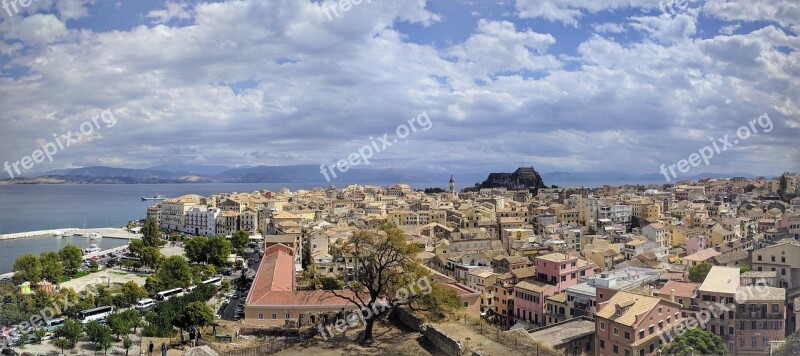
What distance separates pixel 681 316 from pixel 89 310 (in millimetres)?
21280

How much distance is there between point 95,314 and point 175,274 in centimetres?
576

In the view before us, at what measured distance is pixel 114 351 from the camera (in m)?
17.3

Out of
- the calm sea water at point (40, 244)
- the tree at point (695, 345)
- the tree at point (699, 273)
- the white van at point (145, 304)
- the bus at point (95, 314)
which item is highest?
the tree at point (699, 273)

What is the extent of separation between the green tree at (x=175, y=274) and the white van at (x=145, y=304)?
1.91m

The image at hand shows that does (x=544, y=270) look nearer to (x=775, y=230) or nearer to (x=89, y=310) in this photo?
(x=775, y=230)

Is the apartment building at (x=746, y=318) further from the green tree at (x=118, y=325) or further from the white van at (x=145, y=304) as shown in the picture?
the white van at (x=145, y=304)

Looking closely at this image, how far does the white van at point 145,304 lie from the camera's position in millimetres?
24156

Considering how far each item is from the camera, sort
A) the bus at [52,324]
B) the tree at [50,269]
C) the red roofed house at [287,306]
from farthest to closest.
Result: the tree at [50,269]
the bus at [52,324]
the red roofed house at [287,306]

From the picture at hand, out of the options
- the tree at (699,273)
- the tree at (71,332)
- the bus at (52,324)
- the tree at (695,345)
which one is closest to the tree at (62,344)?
the tree at (71,332)

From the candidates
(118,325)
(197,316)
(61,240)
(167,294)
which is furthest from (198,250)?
(61,240)

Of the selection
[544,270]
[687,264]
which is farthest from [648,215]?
[544,270]

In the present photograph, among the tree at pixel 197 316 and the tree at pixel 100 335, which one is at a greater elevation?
the tree at pixel 197 316

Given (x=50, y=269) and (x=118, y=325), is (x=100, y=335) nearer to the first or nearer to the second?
(x=118, y=325)

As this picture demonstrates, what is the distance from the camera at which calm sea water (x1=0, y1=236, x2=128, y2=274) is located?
44994 mm
